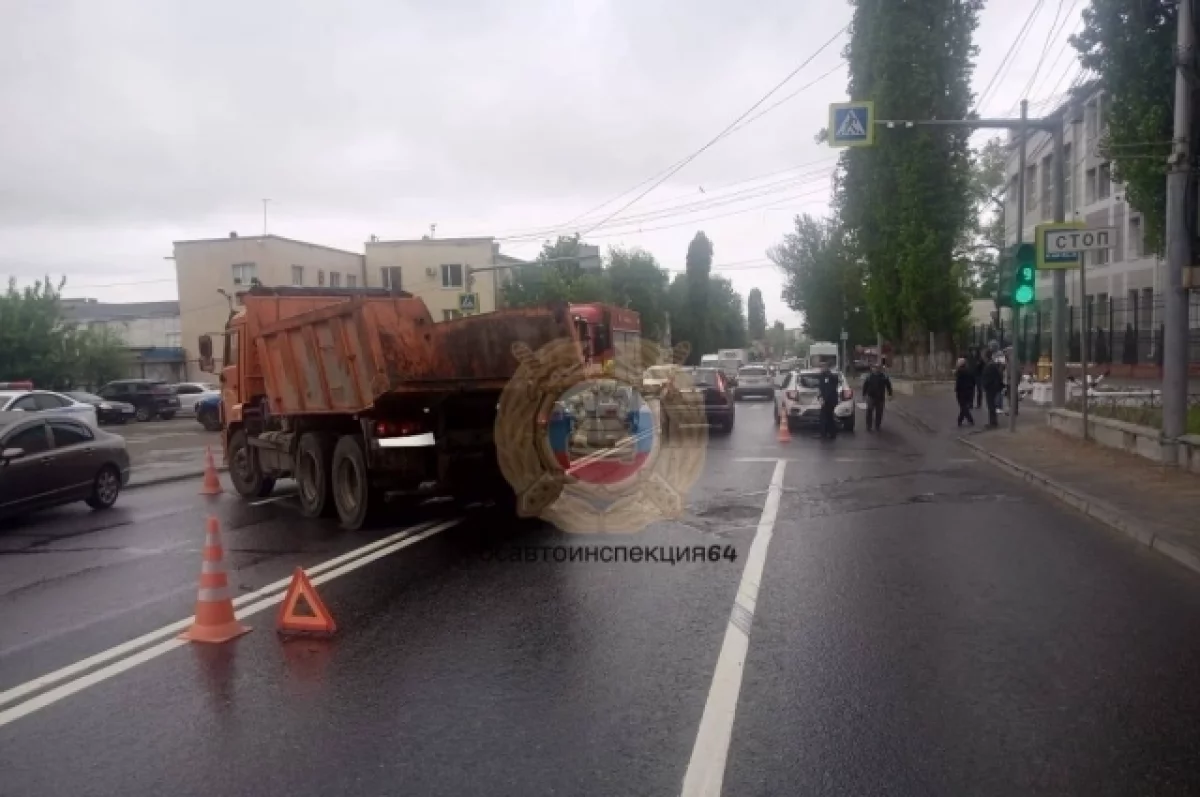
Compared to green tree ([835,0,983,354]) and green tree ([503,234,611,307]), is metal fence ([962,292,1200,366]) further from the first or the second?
green tree ([503,234,611,307])

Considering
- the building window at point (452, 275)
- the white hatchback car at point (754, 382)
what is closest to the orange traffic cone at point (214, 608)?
the white hatchback car at point (754, 382)

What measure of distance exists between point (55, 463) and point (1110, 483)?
1374 centimetres

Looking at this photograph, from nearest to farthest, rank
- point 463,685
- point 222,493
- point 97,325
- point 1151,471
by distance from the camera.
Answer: point 463,685
point 1151,471
point 222,493
point 97,325

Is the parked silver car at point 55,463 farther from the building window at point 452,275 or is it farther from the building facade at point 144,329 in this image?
the building window at point 452,275

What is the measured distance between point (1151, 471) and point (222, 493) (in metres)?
13.6

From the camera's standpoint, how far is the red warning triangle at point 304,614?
713 centimetres

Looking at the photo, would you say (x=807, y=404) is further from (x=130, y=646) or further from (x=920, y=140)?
(x=130, y=646)

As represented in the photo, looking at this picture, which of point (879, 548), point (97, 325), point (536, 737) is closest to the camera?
point (536, 737)

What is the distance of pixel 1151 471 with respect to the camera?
14039 millimetres

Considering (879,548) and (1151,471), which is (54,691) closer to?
(879,548)

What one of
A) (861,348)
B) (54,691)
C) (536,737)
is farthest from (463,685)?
(861,348)

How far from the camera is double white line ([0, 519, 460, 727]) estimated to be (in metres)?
5.98

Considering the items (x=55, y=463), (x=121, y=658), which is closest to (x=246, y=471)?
(x=55, y=463)

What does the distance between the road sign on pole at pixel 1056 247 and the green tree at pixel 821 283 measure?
45509 millimetres
